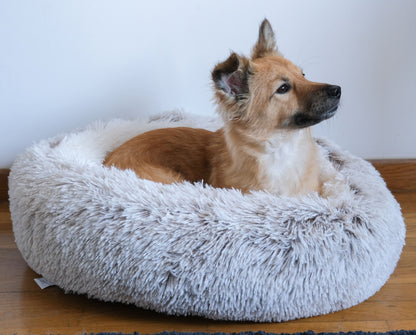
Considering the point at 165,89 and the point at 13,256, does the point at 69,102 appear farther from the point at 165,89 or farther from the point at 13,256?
the point at 13,256

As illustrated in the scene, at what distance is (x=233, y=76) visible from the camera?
6.05ft

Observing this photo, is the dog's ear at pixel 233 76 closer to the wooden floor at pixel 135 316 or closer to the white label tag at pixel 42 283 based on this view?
the wooden floor at pixel 135 316

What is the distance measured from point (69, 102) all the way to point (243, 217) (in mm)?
1419

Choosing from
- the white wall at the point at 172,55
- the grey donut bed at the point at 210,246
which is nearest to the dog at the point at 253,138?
the grey donut bed at the point at 210,246

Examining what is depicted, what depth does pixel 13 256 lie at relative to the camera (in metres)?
2.18

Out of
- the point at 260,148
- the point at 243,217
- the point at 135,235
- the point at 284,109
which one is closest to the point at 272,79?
the point at 284,109

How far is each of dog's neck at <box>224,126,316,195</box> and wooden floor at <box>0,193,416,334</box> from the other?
0.52m

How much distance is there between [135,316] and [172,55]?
4.50 ft

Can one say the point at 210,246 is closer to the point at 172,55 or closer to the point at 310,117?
the point at 310,117

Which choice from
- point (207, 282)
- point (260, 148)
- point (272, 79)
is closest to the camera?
point (207, 282)

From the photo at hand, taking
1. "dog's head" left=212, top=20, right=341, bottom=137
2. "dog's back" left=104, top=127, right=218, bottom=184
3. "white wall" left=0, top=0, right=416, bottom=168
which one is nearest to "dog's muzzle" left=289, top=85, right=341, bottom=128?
"dog's head" left=212, top=20, right=341, bottom=137

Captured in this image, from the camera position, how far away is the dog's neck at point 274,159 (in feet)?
6.53

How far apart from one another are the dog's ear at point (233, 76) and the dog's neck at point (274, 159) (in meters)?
0.18

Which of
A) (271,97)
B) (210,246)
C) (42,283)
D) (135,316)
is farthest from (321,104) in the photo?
(42,283)
